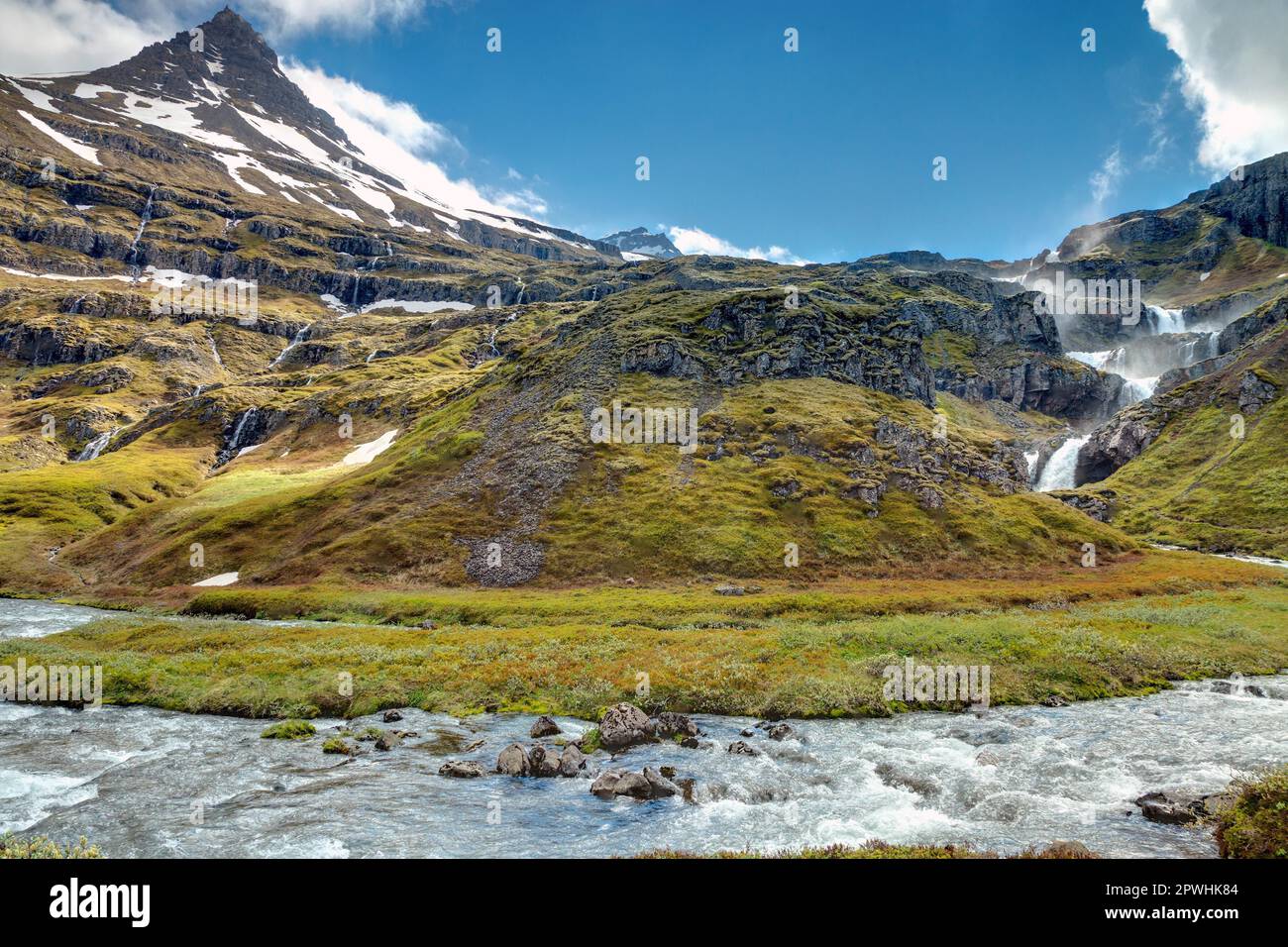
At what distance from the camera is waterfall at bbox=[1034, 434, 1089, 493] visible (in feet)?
568

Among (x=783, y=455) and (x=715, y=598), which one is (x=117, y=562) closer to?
(x=715, y=598)

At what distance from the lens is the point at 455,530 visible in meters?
90.4

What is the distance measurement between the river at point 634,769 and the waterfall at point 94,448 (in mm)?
185786

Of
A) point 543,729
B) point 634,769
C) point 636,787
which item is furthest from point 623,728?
point 636,787

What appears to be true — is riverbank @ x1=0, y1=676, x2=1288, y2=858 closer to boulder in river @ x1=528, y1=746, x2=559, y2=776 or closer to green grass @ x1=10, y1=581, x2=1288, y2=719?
boulder in river @ x1=528, y1=746, x2=559, y2=776

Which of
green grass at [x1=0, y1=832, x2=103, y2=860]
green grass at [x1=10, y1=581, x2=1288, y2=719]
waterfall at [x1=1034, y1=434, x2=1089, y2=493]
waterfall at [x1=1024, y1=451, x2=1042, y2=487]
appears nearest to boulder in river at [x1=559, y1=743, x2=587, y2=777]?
green grass at [x1=10, y1=581, x2=1288, y2=719]

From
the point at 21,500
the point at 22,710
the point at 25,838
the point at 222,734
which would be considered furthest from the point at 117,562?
the point at 25,838

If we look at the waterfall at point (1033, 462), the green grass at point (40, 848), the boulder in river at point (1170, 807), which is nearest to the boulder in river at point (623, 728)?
the green grass at point (40, 848)

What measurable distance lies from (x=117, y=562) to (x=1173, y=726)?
12637cm

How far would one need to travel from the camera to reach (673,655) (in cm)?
4881

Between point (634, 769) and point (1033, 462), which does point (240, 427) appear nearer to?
point (634, 769)

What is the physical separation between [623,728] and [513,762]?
649 cm

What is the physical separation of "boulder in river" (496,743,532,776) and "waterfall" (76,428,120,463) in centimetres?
20560

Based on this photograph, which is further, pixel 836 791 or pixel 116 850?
pixel 836 791
